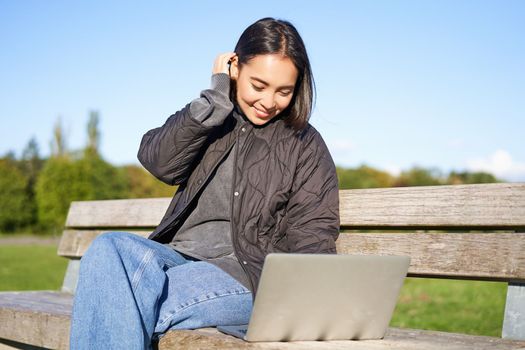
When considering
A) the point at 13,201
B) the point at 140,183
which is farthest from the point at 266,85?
the point at 140,183

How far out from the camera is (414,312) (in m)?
6.76

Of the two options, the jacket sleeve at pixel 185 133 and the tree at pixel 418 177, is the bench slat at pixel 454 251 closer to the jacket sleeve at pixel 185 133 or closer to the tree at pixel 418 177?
the jacket sleeve at pixel 185 133

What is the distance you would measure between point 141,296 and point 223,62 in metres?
1.12

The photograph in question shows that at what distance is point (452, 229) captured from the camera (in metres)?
2.85

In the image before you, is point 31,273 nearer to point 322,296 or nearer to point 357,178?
point 322,296

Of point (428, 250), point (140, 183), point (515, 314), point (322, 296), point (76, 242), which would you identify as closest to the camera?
point (322, 296)

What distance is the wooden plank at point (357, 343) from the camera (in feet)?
6.81

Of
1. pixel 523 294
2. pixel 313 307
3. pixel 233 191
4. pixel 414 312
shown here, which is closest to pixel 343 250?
pixel 233 191

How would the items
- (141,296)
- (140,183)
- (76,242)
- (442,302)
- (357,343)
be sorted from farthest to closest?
(140,183) → (442,302) → (76,242) → (141,296) → (357,343)

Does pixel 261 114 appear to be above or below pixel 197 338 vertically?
above

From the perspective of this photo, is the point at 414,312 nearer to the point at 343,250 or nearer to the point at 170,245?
the point at 343,250

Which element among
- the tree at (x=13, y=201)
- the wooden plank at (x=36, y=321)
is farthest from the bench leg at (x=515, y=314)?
the tree at (x=13, y=201)

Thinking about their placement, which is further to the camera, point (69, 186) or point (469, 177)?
point (69, 186)

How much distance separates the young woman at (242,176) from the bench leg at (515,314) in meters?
0.64
